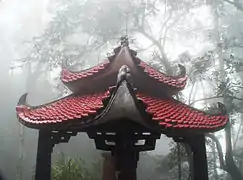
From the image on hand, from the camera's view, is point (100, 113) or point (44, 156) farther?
point (44, 156)

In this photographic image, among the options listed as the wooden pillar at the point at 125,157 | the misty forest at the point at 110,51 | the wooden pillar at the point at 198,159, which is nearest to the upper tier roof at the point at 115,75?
the wooden pillar at the point at 198,159

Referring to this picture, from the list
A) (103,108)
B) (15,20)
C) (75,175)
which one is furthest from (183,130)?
(15,20)

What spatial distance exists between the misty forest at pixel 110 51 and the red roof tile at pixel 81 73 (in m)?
5.93

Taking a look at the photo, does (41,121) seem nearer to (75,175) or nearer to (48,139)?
(48,139)

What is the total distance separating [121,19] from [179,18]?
12.0ft

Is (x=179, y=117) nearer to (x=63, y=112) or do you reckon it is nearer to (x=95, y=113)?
(x=95, y=113)

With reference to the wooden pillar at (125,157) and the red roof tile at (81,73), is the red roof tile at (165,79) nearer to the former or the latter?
the red roof tile at (81,73)

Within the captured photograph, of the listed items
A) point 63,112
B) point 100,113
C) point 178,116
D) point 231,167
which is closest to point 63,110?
point 63,112

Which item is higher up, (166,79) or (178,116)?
(166,79)

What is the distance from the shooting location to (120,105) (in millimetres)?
2760

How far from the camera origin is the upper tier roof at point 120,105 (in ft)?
9.11

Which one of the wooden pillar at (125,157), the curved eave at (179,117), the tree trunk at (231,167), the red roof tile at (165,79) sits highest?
the red roof tile at (165,79)

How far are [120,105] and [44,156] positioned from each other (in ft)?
5.87

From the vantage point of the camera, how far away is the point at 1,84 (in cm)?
2512
